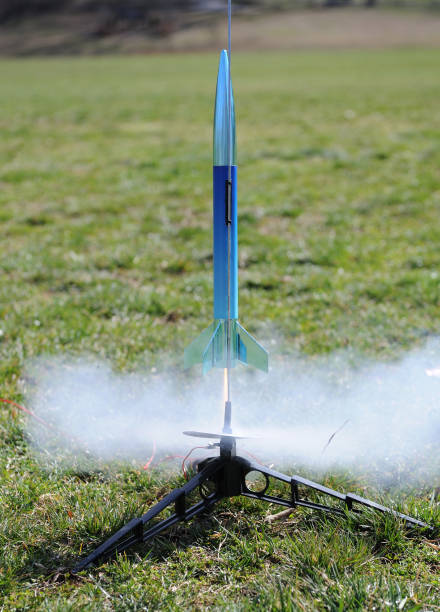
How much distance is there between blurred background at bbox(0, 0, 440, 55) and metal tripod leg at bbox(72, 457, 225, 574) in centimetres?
4294

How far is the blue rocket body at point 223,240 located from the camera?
2.68m

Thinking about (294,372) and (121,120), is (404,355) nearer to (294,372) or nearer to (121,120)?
(294,372)

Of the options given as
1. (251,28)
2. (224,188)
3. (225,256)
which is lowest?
(225,256)

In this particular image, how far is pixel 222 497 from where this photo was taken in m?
2.76

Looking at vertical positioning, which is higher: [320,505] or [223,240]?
[223,240]

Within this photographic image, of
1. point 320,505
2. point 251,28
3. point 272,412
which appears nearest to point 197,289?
point 272,412

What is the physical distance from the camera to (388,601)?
87.4 inches

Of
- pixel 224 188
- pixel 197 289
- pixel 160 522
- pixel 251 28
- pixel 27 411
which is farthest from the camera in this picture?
pixel 251 28

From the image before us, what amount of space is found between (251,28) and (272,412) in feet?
169

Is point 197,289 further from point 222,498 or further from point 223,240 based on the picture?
point 222,498

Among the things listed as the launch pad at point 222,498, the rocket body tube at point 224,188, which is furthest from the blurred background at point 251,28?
the launch pad at point 222,498

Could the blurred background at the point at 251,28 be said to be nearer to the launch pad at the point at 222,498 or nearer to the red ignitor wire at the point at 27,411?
the red ignitor wire at the point at 27,411

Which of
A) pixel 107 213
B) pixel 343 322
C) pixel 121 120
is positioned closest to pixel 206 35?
pixel 121 120

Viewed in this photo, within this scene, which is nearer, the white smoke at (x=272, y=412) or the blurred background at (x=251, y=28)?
the white smoke at (x=272, y=412)
